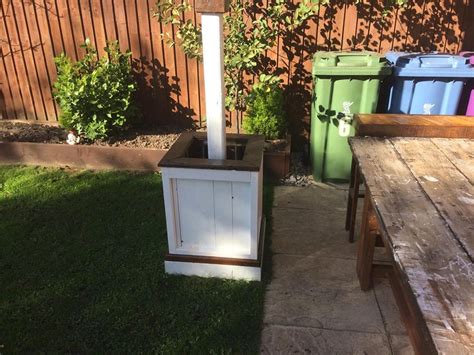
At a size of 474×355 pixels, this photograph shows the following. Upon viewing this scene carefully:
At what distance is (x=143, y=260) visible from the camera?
3.00 m

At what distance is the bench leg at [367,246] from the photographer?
2463 mm

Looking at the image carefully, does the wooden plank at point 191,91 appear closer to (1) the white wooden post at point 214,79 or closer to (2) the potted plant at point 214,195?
(2) the potted plant at point 214,195

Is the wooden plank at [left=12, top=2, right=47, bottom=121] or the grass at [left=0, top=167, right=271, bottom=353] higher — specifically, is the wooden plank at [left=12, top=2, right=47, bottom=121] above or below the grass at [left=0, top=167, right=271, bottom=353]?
above

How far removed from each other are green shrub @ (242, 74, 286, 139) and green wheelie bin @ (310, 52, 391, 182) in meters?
0.46

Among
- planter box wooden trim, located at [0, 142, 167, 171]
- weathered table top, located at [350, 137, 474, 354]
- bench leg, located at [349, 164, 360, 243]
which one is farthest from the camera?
planter box wooden trim, located at [0, 142, 167, 171]

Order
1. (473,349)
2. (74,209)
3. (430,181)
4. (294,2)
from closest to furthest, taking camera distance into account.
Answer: (473,349) → (430,181) → (74,209) → (294,2)

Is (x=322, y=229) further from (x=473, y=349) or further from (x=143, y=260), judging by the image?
(x=473, y=349)

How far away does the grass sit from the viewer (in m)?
2.32

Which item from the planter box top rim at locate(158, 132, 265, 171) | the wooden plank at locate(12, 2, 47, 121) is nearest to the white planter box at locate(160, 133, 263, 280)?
the planter box top rim at locate(158, 132, 265, 171)

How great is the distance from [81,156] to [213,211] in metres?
2.54

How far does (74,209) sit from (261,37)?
2.55 m

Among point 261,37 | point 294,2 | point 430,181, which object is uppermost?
point 294,2

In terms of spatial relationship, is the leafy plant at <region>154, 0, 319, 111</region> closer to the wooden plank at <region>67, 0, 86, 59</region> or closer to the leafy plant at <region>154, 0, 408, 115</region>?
the leafy plant at <region>154, 0, 408, 115</region>

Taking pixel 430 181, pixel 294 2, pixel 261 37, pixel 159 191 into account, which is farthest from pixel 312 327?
pixel 294 2
